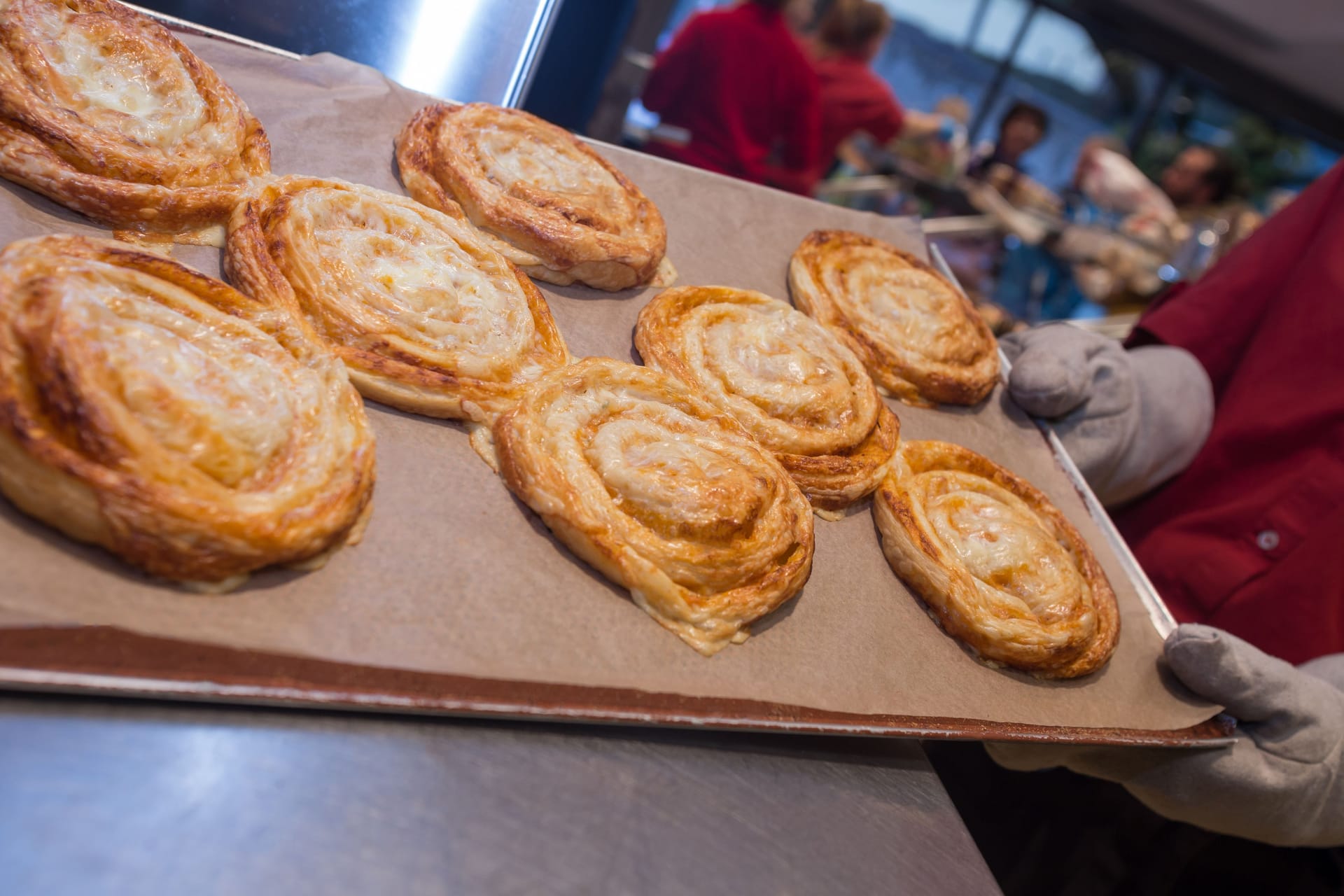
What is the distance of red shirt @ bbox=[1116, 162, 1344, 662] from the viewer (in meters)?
3.36

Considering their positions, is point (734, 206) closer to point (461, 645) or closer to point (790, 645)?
point (790, 645)

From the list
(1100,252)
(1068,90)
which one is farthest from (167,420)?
(1068,90)

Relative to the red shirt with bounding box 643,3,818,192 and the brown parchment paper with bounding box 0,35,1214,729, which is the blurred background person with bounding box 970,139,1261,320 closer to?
the red shirt with bounding box 643,3,818,192

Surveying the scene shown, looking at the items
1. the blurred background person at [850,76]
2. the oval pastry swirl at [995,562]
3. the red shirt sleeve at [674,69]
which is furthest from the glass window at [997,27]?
the oval pastry swirl at [995,562]

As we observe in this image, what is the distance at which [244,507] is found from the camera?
183cm

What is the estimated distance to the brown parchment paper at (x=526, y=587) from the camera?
1735 millimetres

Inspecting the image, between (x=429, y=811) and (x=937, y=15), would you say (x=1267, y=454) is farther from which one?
(x=937, y=15)

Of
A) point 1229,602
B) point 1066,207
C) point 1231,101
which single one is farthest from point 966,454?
point 1231,101

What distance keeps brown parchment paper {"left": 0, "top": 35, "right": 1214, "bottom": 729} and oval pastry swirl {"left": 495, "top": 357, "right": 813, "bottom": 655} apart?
0.25ft

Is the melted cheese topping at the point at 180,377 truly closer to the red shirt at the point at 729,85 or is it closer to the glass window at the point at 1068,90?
the red shirt at the point at 729,85

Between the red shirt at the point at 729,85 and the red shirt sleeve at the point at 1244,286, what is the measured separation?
3344 millimetres

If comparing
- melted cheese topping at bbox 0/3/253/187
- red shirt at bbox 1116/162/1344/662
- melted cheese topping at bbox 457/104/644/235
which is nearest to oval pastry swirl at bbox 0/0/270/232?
melted cheese topping at bbox 0/3/253/187

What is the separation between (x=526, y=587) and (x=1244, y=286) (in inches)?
146

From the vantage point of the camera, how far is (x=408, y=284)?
258 centimetres
